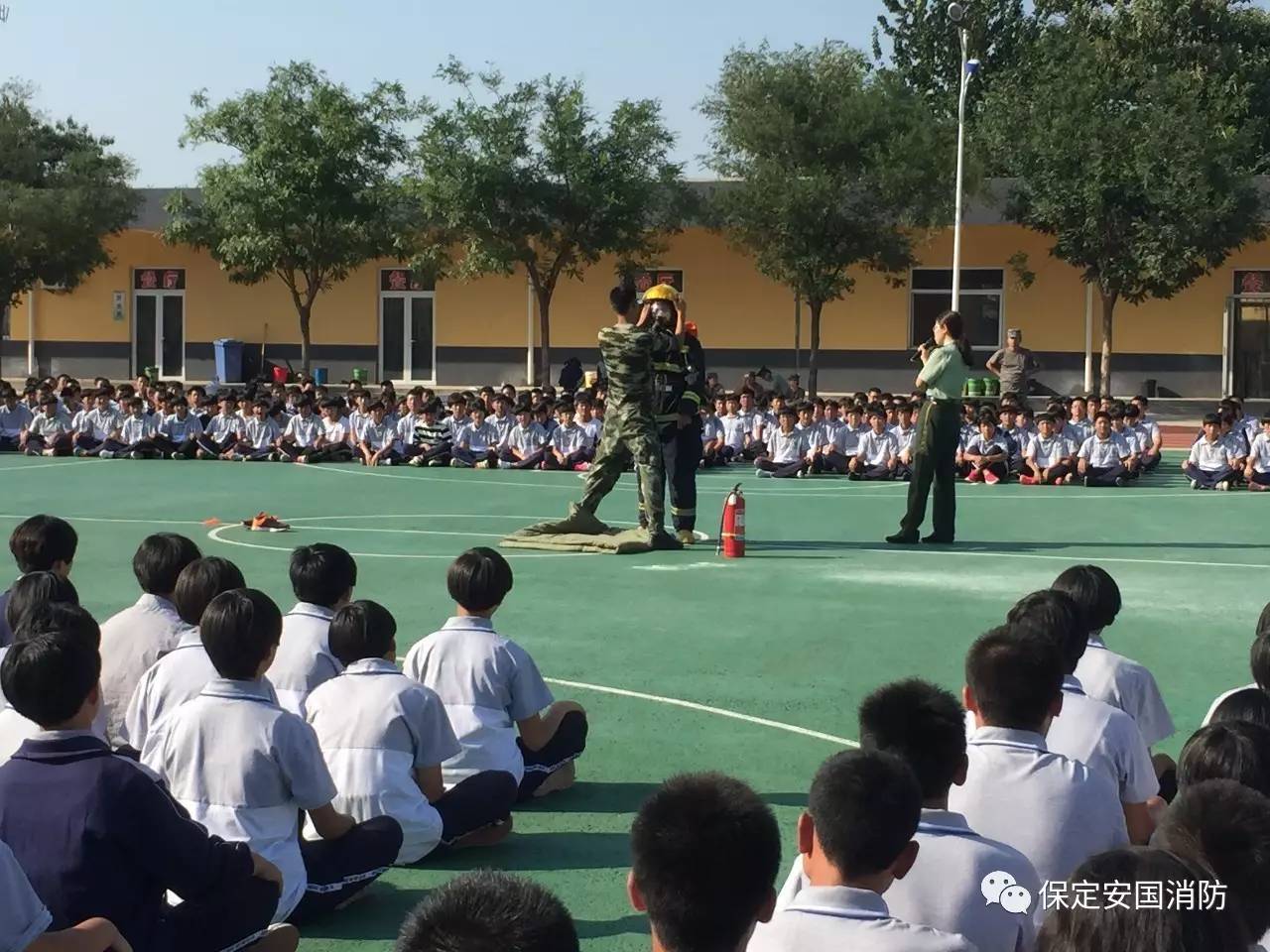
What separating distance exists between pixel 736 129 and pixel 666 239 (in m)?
4.30

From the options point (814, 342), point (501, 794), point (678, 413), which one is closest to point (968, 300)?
point (814, 342)

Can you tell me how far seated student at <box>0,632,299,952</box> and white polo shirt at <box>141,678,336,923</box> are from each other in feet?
1.31

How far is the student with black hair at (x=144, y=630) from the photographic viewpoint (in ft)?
16.7

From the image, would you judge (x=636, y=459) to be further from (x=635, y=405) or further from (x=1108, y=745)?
(x=1108, y=745)

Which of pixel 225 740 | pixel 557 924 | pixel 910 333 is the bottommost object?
pixel 225 740

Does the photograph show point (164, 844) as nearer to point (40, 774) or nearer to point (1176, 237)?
point (40, 774)

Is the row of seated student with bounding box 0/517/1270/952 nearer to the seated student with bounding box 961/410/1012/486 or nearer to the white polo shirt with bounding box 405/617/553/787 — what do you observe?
the white polo shirt with bounding box 405/617/553/787

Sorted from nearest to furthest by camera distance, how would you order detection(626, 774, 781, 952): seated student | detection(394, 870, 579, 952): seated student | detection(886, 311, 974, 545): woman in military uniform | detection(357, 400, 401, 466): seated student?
detection(394, 870, 579, 952): seated student
detection(626, 774, 781, 952): seated student
detection(886, 311, 974, 545): woman in military uniform
detection(357, 400, 401, 466): seated student

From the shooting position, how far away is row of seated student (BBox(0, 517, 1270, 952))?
2289mm

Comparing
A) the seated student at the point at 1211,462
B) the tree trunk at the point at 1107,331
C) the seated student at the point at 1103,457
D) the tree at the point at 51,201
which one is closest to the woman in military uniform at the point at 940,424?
the seated student at the point at 1103,457

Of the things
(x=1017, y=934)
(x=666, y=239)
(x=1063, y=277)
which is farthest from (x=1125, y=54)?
(x=1017, y=934)

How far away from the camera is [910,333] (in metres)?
29.6

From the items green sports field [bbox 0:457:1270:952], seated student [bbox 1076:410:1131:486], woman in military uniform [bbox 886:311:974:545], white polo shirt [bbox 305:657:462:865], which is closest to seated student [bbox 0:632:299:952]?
green sports field [bbox 0:457:1270:952]

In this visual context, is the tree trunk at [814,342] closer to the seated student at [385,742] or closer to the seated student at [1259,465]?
the seated student at [1259,465]
